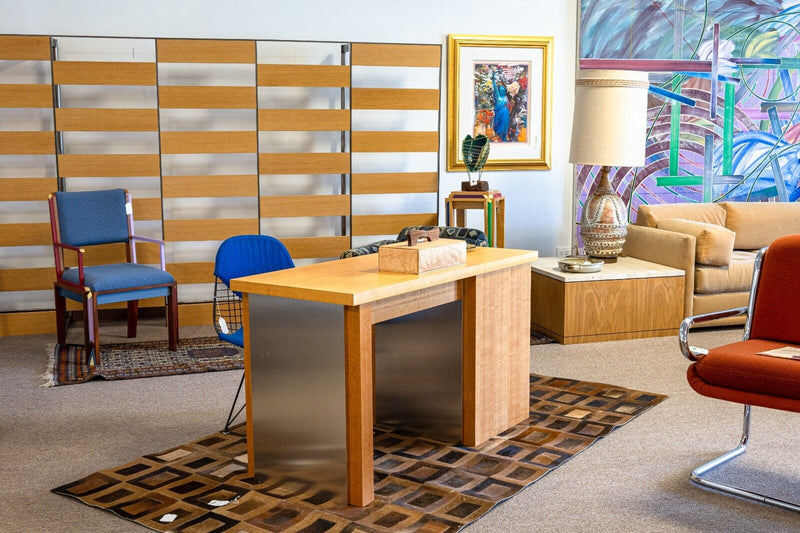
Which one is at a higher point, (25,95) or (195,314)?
(25,95)

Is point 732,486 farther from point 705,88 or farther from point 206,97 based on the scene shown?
point 705,88

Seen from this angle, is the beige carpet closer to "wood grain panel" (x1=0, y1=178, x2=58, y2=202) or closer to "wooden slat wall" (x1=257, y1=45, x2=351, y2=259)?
"wood grain panel" (x1=0, y1=178, x2=58, y2=202)

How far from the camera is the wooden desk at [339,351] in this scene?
3240 mm

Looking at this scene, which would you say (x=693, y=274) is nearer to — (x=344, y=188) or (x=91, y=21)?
(x=344, y=188)

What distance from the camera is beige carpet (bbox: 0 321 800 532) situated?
3203mm

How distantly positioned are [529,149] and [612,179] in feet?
2.64

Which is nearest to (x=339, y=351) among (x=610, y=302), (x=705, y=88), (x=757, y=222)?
(x=610, y=302)

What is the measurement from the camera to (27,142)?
6.15 m

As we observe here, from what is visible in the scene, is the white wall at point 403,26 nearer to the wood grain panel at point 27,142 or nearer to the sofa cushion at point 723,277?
the wood grain panel at point 27,142

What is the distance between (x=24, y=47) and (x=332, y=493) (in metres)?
4.40

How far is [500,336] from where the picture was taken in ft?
13.3

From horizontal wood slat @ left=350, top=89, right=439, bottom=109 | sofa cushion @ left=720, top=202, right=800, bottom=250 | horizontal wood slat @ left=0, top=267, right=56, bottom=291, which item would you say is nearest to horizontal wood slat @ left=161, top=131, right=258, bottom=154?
horizontal wood slat @ left=350, top=89, right=439, bottom=109

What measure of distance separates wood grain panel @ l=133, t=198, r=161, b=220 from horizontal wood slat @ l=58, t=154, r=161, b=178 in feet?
0.67

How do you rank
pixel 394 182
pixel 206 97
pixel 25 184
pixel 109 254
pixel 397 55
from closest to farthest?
pixel 25 184, pixel 206 97, pixel 109 254, pixel 397 55, pixel 394 182
